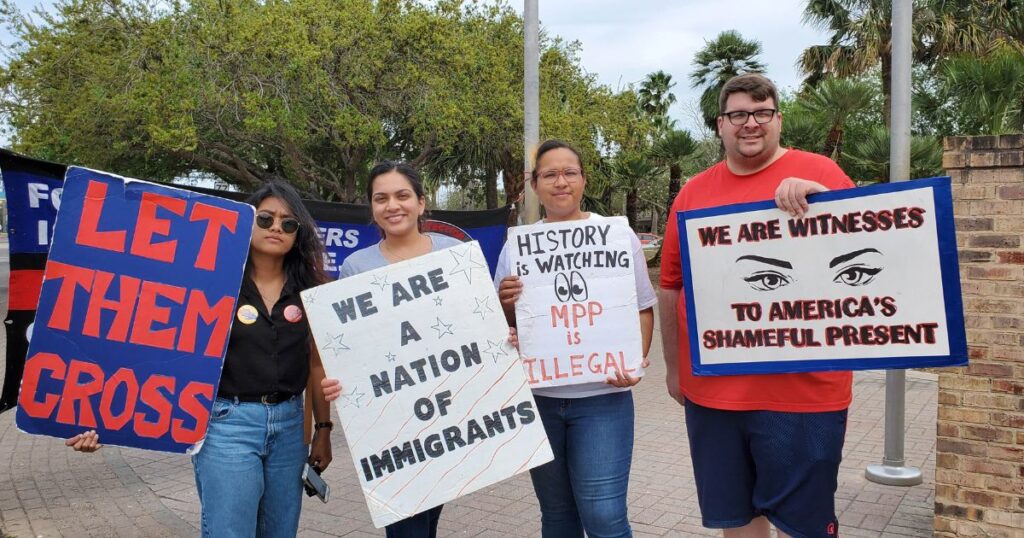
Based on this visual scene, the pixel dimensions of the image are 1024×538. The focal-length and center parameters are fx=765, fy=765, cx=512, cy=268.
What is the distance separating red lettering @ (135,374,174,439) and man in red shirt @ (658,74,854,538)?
1.94 metres

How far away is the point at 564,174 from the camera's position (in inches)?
119

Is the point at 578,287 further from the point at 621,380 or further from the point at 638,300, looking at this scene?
Answer: the point at 621,380

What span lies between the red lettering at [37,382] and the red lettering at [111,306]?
15 cm

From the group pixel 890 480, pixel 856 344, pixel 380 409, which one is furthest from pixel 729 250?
pixel 890 480

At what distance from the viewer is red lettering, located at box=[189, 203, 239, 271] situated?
2814mm

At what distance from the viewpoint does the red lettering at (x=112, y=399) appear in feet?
9.00

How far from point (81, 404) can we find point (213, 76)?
1446 cm

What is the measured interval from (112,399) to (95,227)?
625 mm

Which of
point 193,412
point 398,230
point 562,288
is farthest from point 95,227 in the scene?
point 562,288

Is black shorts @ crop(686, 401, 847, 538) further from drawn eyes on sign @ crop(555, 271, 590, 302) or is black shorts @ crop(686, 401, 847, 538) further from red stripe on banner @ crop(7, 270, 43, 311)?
red stripe on banner @ crop(7, 270, 43, 311)

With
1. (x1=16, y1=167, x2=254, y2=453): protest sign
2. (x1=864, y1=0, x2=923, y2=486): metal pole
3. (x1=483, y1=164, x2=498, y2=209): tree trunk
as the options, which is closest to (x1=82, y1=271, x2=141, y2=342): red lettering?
(x1=16, y1=167, x2=254, y2=453): protest sign

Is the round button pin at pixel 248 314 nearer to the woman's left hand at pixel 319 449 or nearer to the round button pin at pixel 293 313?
the round button pin at pixel 293 313

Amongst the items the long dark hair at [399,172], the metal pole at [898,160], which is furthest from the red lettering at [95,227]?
the metal pole at [898,160]

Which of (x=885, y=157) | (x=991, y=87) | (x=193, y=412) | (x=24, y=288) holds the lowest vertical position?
(x=193, y=412)
